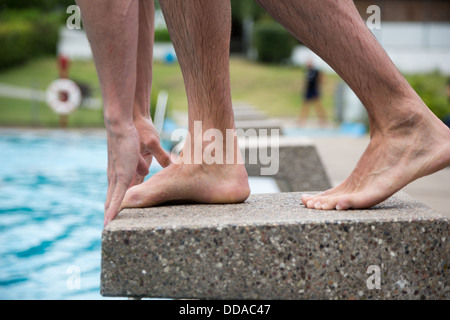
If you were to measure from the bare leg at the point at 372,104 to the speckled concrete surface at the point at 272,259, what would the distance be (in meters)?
0.20

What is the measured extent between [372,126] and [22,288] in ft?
6.53

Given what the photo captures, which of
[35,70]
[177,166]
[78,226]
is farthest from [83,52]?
[177,166]

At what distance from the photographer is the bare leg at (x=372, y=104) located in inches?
59.1

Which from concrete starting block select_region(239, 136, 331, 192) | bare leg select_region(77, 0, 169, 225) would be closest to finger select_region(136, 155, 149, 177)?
bare leg select_region(77, 0, 169, 225)

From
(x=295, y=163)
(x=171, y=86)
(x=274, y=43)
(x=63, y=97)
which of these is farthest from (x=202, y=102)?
(x=274, y=43)

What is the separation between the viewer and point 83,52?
24469 millimetres

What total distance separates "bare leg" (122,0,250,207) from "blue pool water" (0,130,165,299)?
1.27m

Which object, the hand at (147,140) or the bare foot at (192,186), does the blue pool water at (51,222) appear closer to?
the hand at (147,140)

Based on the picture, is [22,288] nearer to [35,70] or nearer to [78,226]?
[78,226]

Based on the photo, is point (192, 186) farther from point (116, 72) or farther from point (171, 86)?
point (171, 86)

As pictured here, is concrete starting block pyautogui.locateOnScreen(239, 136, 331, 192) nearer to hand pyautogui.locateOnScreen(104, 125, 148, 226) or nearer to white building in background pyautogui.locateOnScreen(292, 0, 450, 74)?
hand pyautogui.locateOnScreen(104, 125, 148, 226)

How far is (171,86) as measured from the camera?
59.7 ft

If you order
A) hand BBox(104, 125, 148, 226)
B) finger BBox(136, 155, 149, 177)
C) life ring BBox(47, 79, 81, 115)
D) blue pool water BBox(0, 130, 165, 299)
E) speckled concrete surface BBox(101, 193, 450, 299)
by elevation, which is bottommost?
life ring BBox(47, 79, 81, 115)

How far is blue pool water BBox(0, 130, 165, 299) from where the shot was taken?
2.95 meters
